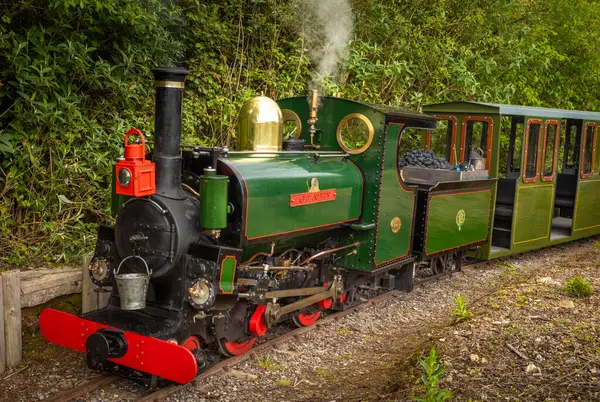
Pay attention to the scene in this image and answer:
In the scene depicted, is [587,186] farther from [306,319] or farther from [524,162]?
[306,319]

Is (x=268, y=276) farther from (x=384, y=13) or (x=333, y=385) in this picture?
(x=384, y=13)

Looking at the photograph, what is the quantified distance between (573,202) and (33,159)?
28.1ft

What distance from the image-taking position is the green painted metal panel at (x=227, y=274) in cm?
452

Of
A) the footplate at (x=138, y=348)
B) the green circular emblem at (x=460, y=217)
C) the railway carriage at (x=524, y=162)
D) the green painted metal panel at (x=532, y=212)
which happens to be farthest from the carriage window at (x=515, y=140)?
the footplate at (x=138, y=348)

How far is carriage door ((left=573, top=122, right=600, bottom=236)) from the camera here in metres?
10.2

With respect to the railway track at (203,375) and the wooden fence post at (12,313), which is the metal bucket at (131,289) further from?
the wooden fence post at (12,313)

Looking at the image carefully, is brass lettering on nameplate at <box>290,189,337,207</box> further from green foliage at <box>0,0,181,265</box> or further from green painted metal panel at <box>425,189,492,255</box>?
green foliage at <box>0,0,181,265</box>

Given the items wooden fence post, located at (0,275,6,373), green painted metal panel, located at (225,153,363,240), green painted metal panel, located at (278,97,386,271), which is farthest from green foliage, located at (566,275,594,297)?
wooden fence post, located at (0,275,6,373)

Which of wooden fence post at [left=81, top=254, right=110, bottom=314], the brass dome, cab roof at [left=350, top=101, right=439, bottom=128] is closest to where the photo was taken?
the brass dome

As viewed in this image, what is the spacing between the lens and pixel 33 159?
6.39 metres

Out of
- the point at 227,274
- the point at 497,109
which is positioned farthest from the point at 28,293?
the point at 497,109

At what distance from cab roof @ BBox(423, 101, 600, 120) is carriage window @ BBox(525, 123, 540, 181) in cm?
23

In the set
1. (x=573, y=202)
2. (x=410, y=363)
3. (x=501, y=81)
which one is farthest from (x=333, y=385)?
(x=501, y=81)

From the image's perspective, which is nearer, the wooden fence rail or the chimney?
the chimney
